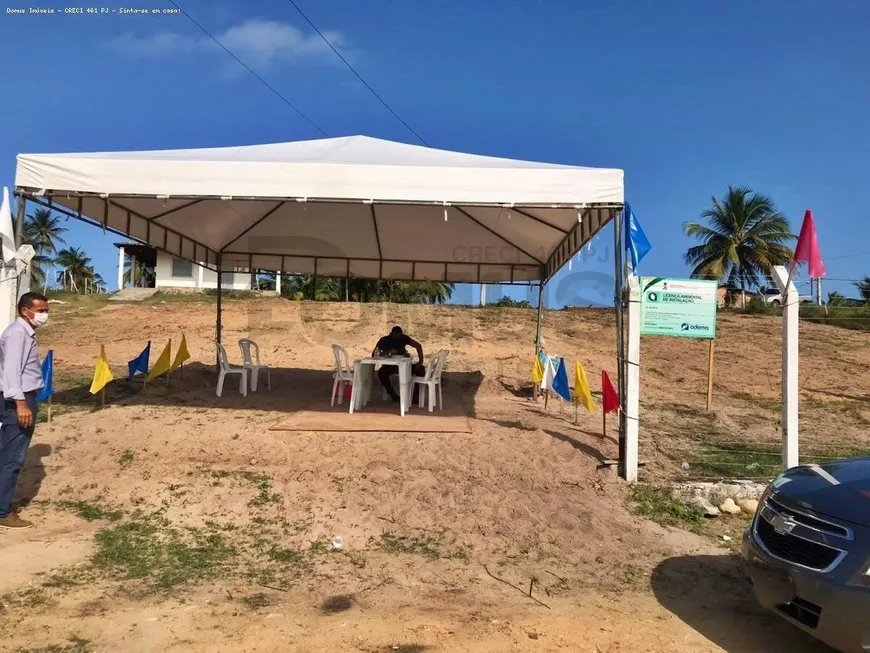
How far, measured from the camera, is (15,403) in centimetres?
433

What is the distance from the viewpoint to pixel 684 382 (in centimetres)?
1356

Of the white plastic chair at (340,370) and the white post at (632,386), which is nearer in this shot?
the white post at (632,386)

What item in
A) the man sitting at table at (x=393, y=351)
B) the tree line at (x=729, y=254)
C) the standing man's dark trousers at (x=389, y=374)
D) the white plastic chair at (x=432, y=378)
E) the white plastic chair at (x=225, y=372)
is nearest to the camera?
the white plastic chair at (x=432, y=378)

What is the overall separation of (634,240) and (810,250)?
147 cm

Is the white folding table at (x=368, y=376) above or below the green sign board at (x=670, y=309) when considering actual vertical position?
below

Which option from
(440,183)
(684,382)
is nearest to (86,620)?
(440,183)

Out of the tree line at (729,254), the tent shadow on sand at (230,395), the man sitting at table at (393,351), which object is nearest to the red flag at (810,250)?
the tent shadow on sand at (230,395)

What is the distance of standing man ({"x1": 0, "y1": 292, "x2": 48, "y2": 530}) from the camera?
4.31m

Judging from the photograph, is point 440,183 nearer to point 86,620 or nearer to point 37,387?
point 37,387

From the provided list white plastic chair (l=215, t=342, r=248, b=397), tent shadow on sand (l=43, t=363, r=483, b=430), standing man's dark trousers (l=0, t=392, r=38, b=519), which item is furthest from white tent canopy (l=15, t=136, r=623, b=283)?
standing man's dark trousers (l=0, t=392, r=38, b=519)

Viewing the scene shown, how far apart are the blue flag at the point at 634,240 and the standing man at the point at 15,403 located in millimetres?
5208

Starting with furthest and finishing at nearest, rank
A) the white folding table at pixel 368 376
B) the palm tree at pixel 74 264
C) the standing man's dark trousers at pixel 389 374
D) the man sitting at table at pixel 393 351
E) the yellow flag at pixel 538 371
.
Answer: the palm tree at pixel 74 264
the yellow flag at pixel 538 371
the standing man's dark trousers at pixel 389 374
the man sitting at table at pixel 393 351
the white folding table at pixel 368 376

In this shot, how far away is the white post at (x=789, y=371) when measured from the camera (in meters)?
5.12

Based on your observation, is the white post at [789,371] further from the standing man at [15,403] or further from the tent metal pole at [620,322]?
the standing man at [15,403]
